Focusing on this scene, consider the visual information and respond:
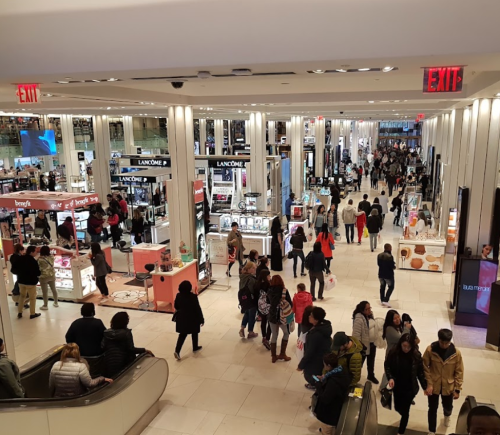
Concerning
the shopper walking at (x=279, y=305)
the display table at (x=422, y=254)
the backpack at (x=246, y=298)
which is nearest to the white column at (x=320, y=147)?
the display table at (x=422, y=254)

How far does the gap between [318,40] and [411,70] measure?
4.15 ft

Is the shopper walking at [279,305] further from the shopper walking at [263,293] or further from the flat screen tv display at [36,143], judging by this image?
the flat screen tv display at [36,143]

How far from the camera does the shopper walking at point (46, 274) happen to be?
8.93m

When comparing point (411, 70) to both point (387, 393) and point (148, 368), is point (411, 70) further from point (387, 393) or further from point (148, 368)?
point (148, 368)

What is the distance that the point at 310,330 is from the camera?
5.43 metres

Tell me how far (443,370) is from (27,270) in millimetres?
7062

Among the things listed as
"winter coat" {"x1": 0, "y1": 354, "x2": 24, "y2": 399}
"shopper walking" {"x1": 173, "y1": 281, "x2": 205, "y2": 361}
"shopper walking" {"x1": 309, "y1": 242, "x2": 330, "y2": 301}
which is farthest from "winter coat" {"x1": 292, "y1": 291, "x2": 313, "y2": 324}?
"winter coat" {"x1": 0, "y1": 354, "x2": 24, "y2": 399}

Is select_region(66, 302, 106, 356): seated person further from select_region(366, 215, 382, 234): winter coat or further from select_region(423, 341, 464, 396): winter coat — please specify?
select_region(366, 215, 382, 234): winter coat

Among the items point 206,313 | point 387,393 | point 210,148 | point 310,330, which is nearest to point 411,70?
point 310,330

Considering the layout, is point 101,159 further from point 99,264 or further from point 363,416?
point 363,416

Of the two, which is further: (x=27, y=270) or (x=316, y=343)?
(x=27, y=270)

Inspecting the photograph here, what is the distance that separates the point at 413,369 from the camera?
4789 millimetres

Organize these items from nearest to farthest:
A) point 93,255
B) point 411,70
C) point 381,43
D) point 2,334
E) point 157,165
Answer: point 381,43
point 411,70
point 2,334
point 93,255
point 157,165

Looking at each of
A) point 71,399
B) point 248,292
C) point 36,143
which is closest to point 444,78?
point 248,292
